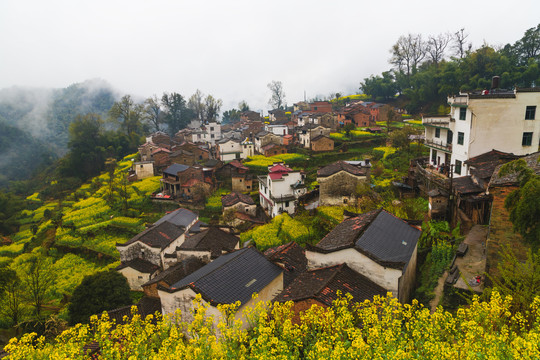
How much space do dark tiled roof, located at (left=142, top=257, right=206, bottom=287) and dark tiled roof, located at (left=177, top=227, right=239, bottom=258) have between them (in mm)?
953

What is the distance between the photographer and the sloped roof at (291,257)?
17842 mm

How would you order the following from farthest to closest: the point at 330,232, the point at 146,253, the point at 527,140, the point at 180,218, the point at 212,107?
1. the point at 212,107
2. the point at 180,218
3. the point at 146,253
4. the point at 527,140
5. the point at 330,232

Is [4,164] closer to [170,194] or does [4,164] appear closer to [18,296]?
[170,194]

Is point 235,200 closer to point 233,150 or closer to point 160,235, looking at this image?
point 160,235

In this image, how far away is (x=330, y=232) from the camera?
16938 millimetres

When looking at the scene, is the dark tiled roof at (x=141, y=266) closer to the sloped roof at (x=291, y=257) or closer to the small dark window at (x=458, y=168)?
the sloped roof at (x=291, y=257)

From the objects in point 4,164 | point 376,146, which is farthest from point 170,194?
point 4,164

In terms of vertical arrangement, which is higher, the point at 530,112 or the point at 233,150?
the point at 530,112

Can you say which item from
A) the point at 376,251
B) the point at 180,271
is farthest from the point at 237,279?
the point at 180,271

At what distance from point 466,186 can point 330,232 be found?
873 centimetres

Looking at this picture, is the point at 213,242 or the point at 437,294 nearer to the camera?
the point at 437,294

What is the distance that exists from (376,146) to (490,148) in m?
27.1

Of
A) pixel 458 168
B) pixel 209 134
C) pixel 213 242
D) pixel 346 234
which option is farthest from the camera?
pixel 209 134

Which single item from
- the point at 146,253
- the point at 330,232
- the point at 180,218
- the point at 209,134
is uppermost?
the point at 209,134
